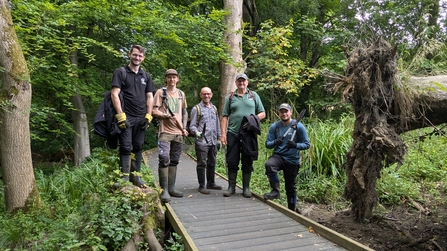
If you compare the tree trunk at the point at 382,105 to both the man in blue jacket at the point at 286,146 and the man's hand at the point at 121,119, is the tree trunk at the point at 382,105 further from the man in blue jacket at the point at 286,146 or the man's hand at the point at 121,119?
the man's hand at the point at 121,119

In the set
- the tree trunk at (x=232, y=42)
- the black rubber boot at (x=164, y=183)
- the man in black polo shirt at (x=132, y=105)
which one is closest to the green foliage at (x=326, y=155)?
the black rubber boot at (x=164, y=183)

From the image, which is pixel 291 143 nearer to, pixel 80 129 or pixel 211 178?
pixel 211 178

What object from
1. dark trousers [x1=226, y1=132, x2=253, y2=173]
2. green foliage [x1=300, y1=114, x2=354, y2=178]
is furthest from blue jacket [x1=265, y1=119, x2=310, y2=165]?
green foliage [x1=300, y1=114, x2=354, y2=178]

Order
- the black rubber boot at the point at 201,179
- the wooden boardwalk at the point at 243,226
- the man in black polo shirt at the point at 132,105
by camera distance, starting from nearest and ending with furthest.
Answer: the wooden boardwalk at the point at 243,226 < the man in black polo shirt at the point at 132,105 < the black rubber boot at the point at 201,179

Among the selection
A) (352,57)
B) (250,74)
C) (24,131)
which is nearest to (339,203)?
(352,57)

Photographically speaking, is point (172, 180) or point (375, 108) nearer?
point (375, 108)

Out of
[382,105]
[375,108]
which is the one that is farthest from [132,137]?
[382,105]

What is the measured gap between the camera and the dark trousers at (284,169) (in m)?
5.08

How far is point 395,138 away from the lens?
4.29 metres

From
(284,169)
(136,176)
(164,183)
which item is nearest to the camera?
(136,176)

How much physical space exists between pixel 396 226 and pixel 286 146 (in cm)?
281

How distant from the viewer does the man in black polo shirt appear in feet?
14.5

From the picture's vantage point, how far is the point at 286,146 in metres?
5.14

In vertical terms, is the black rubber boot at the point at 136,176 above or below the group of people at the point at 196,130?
below
